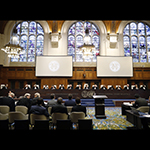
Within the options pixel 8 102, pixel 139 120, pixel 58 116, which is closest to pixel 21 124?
pixel 58 116

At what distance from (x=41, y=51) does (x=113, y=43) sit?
6760mm

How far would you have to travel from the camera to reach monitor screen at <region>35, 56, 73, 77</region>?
38.5ft

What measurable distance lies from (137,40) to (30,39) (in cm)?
1033

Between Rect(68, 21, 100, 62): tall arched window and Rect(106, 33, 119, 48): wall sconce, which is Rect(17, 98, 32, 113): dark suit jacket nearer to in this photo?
Rect(68, 21, 100, 62): tall arched window

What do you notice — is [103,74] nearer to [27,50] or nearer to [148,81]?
[148,81]

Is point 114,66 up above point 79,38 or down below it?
below

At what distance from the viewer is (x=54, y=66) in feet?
39.0

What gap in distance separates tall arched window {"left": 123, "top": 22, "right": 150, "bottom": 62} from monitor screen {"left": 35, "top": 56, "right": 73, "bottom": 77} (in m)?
5.70

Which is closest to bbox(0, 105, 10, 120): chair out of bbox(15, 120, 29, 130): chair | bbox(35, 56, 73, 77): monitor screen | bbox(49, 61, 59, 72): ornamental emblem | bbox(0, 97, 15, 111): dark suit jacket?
bbox(0, 97, 15, 111): dark suit jacket

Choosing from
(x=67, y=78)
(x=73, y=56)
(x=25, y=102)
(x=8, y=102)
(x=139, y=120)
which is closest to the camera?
(x=139, y=120)

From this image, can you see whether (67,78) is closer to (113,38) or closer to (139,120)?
(113,38)

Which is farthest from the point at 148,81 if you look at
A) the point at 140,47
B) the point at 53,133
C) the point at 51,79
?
the point at 53,133

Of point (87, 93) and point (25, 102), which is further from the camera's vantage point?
point (87, 93)
